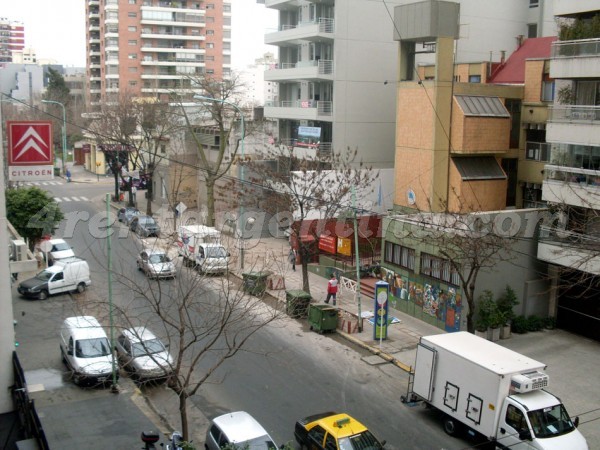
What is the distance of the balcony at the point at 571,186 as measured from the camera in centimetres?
2206

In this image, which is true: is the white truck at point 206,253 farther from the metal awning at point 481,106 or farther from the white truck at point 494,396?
the metal awning at point 481,106

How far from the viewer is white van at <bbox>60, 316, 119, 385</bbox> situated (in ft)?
60.6

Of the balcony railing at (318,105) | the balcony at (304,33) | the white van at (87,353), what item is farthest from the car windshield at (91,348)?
the balcony at (304,33)

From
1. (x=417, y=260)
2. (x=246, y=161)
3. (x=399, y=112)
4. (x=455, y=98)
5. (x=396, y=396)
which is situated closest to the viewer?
(x=396, y=396)

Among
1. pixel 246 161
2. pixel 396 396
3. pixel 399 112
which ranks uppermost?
pixel 399 112

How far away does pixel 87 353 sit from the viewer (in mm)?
19141

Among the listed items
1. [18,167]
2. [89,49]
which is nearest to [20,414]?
[18,167]

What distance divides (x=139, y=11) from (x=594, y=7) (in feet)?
243

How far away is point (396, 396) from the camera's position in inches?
717

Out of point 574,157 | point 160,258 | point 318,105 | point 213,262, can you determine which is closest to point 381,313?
point 213,262

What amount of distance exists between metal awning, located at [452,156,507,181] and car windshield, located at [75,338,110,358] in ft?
56.2

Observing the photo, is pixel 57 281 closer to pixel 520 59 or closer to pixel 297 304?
pixel 297 304

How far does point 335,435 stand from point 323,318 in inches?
366

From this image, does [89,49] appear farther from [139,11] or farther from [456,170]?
[456,170]
